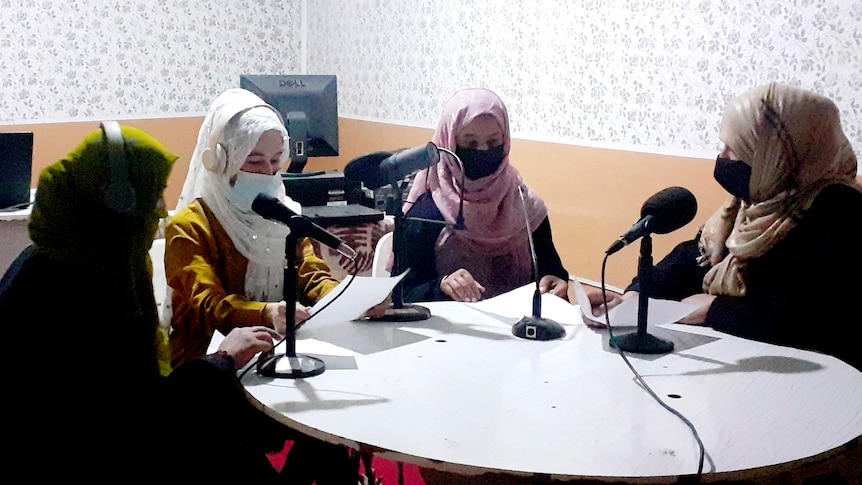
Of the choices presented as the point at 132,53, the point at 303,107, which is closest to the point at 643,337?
the point at 303,107

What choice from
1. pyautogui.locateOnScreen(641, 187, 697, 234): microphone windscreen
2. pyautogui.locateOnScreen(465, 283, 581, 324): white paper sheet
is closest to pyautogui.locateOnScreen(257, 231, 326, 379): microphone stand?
pyautogui.locateOnScreen(465, 283, 581, 324): white paper sheet

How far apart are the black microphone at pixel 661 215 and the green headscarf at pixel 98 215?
87cm

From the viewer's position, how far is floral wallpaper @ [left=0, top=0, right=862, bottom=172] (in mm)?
2625

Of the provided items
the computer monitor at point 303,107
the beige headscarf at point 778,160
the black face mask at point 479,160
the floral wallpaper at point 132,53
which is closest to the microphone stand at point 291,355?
the black face mask at point 479,160

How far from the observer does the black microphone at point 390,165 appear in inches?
71.4

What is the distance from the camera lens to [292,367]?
5.10 ft

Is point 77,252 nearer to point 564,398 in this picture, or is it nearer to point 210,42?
point 564,398

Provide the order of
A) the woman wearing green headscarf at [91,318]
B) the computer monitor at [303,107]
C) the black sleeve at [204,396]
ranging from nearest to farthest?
the woman wearing green headscarf at [91,318] → the black sleeve at [204,396] → the computer monitor at [303,107]

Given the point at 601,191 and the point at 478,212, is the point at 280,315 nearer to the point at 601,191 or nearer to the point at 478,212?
the point at 478,212

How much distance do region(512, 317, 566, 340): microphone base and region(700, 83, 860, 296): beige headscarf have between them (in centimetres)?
59

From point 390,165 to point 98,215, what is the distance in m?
0.76

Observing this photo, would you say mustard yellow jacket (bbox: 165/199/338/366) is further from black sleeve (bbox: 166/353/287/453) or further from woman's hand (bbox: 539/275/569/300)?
woman's hand (bbox: 539/275/569/300)

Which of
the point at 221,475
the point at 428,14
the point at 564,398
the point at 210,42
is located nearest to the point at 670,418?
the point at 564,398

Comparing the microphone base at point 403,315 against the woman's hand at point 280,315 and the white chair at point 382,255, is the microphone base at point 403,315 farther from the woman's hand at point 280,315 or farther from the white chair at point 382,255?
the white chair at point 382,255
